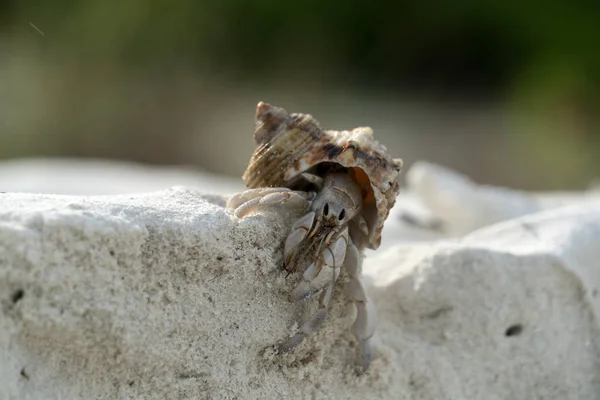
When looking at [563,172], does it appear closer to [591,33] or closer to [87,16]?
[591,33]

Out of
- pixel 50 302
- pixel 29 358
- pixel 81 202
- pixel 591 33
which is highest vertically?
pixel 591 33

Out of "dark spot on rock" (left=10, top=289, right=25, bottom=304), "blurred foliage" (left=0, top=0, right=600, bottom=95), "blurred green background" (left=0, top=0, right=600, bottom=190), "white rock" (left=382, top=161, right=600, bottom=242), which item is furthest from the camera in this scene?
"blurred foliage" (left=0, top=0, right=600, bottom=95)

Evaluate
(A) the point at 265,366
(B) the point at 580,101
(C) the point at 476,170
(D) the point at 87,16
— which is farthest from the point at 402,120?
(A) the point at 265,366

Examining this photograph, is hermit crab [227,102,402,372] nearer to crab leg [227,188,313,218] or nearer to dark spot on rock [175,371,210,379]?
crab leg [227,188,313,218]

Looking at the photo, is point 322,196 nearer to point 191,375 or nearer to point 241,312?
point 241,312

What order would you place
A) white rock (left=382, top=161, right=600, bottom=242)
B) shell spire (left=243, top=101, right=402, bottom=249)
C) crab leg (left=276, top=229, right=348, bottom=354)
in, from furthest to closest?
white rock (left=382, top=161, right=600, bottom=242) < shell spire (left=243, top=101, right=402, bottom=249) < crab leg (left=276, top=229, right=348, bottom=354)

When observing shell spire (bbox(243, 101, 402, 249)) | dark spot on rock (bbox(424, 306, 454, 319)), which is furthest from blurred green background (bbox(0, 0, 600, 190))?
shell spire (bbox(243, 101, 402, 249))

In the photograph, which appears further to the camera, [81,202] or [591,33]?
[591,33]

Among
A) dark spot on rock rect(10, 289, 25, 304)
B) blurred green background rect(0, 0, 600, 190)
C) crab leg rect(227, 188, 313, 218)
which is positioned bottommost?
dark spot on rock rect(10, 289, 25, 304)
